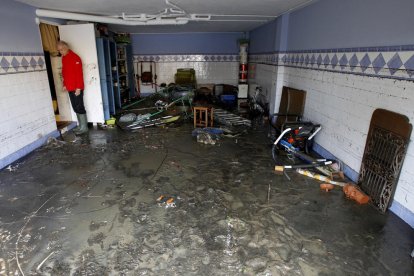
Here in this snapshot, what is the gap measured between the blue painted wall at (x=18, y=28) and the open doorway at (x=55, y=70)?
25.4 inches

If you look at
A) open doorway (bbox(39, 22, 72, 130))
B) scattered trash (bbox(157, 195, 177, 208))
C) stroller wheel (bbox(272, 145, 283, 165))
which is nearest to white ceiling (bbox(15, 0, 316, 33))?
open doorway (bbox(39, 22, 72, 130))

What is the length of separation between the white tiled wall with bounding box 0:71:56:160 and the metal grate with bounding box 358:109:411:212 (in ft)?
15.9

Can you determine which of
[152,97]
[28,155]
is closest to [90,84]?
[28,155]

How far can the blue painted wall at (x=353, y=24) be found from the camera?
255 cm

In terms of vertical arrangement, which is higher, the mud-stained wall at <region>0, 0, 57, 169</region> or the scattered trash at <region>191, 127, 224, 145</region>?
the mud-stained wall at <region>0, 0, 57, 169</region>

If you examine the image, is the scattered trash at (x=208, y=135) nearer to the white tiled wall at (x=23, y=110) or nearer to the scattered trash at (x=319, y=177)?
the scattered trash at (x=319, y=177)

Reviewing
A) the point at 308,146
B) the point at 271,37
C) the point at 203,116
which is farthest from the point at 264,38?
the point at 308,146

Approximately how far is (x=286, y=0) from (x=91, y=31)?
12.4ft

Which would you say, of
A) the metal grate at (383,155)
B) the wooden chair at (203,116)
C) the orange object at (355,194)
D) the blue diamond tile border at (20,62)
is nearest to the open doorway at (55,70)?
the blue diamond tile border at (20,62)

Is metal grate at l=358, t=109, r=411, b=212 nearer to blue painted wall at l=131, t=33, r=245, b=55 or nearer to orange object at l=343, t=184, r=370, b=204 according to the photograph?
orange object at l=343, t=184, r=370, b=204

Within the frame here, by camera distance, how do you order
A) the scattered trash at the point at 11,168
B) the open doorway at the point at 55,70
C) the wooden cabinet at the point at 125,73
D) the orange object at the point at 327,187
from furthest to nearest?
the wooden cabinet at the point at 125,73
the open doorway at the point at 55,70
the scattered trash at the point at 11,168
the orange object at the point at 327,187

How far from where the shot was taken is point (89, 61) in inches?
213

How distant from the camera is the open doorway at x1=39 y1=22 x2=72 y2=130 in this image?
508 centimetres

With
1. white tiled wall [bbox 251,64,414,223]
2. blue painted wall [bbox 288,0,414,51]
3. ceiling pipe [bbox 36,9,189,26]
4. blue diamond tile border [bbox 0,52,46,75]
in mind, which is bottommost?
white tiled wall [bbox 251,64,414,223]
